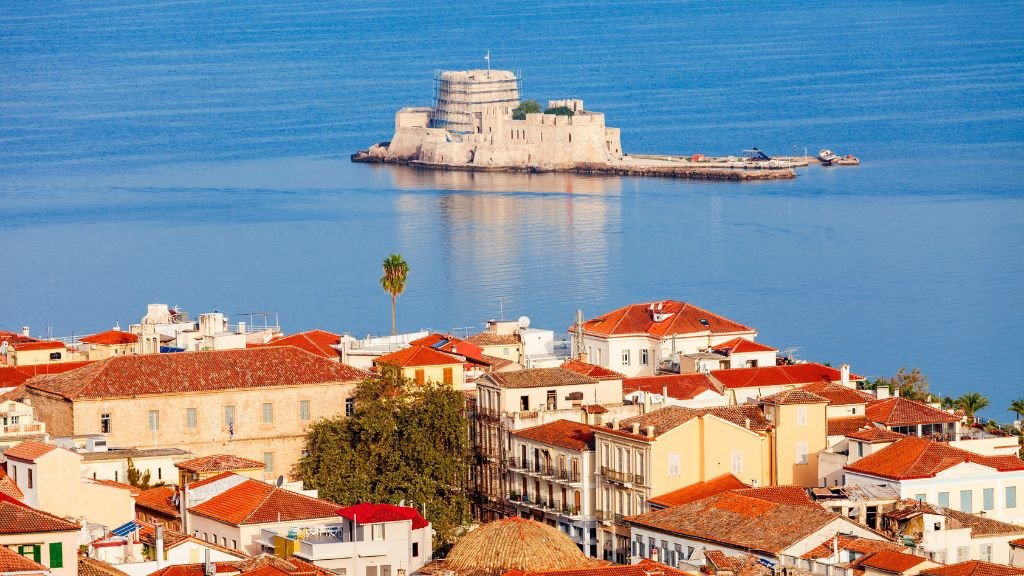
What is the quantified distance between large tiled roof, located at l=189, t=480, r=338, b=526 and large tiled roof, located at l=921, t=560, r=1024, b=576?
7618 millimetres

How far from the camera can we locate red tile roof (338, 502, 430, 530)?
3127 cm

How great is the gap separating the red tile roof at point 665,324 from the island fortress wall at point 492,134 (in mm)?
99768

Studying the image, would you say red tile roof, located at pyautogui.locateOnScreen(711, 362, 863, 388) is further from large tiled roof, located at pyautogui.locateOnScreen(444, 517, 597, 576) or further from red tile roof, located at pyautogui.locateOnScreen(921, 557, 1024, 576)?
red tile roof, located at pyautogui.locateOnScreen(921, 557, 1024, 576)

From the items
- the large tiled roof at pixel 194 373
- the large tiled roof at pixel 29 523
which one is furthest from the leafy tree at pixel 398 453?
the large tiled roof at pixel 29 523

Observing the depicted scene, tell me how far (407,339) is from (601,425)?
14863mm

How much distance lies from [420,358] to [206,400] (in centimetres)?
494

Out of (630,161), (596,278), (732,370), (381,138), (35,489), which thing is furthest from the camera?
(381,138)

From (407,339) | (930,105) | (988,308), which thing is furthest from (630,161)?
(407,339)

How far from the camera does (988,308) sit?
8238 centimetres

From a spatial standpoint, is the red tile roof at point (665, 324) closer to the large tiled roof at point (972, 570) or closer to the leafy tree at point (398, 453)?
the leafy tree at point (398, 453)

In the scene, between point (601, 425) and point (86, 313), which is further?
point (86, 313)

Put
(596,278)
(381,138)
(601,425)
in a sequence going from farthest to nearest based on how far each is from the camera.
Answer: (381,138) → (596,278) → (601,425)

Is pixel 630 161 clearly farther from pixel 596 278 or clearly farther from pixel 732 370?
pixel 732 370

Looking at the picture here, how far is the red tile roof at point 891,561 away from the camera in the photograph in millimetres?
29656
